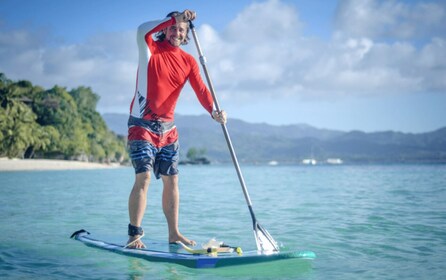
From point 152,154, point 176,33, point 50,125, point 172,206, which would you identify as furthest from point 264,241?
point 50,125

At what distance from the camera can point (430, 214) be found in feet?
34.8

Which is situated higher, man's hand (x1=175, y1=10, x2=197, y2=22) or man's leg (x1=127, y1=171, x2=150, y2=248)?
man's hand (x1=175, y1=10, x2=197, y2=22)

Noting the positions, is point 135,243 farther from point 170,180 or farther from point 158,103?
point 158,103

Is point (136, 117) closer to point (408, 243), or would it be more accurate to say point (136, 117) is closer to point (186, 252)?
point (186, 252)

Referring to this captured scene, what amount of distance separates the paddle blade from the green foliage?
62.5 m

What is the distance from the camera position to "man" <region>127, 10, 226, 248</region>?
19.3 feet

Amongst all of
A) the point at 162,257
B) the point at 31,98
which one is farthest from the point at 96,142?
the point at 162,257

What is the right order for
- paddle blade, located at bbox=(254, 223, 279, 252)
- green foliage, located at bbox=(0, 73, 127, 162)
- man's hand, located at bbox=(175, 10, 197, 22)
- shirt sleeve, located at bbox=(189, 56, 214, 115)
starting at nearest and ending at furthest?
paddle blade, located at bbox=(254, 223, 279, 252) < man's hand, located at bbox=(175, 10, 197, 22) < shirt sleeve, located at bbox=(189, 56, 214, 115) < green foliage, located at bbox=(0, 73, 127, 162)

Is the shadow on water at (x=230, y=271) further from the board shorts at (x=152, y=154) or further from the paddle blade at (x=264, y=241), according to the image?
the board shorts at (x=152, y=154)

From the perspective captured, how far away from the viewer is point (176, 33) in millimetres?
6184

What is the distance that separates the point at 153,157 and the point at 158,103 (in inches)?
27.8

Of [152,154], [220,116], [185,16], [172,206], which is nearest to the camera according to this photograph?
[185,16]

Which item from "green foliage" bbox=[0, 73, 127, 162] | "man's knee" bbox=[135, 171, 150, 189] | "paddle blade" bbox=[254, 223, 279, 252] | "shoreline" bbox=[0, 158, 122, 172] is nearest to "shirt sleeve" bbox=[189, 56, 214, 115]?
"man's knee" bbox=[135, 171, 150, 189]

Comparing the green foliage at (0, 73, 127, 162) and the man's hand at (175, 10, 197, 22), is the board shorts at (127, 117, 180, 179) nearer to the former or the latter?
the man's hand at (175, 10, 197, 22)
